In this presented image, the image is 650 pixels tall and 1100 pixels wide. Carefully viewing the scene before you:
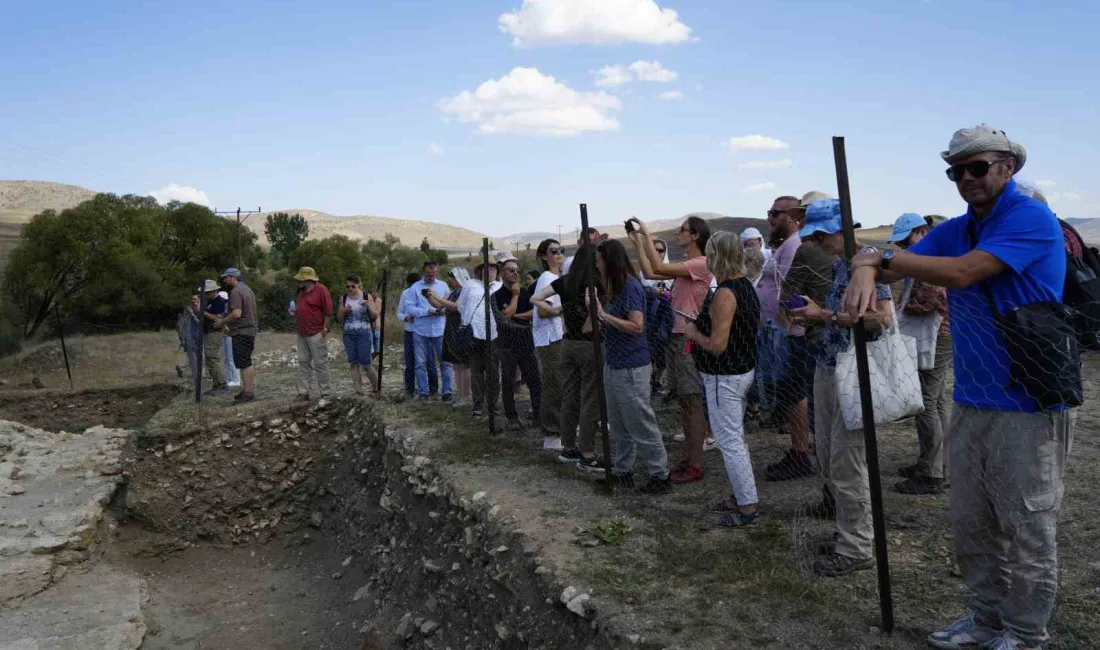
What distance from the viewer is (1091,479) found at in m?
5.39

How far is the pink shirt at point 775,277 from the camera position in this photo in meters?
6.05

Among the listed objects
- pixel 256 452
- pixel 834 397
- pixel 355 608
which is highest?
pixel 834 397

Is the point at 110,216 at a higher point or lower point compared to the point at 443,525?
higher

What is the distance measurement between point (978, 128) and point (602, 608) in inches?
111

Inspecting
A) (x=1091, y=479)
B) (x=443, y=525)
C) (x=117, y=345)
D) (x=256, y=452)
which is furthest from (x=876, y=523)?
(x=117, y=345)

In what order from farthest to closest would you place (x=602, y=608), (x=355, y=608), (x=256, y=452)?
(x=256, y=452) → (x=355, y=608) → (x=602, y=608)

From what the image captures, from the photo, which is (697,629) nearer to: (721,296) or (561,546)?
(561,546)

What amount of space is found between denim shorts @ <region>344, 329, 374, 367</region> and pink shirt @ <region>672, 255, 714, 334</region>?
512 cm

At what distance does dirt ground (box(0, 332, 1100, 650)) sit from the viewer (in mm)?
3701

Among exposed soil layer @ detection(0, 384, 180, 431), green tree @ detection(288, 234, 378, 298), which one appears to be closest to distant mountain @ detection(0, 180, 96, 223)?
green tree @ detection(288, 234, 378, 298)

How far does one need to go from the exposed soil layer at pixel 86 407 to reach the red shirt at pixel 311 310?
18.9 ft

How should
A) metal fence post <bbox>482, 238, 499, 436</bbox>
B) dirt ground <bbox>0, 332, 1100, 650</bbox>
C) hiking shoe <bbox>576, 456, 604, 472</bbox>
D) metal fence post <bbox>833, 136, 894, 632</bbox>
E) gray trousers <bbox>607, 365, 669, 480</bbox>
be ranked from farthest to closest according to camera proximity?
metal fence post <bbox>482, 238, 499, 436</bbox> → hiking shoe <bbox>576, 456, 604, 472</bbox> → gray trousers <bbox>607, 365, 669, 480</bbox> → dirt ground <bbox>0, 332, 1100, 650</bbox> → metal fence post <bbox>833, 136, 894, 632</bbox>

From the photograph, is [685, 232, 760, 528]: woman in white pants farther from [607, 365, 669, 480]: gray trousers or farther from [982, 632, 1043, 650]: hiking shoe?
[982, 632, 1043, 650]: hiking shoe

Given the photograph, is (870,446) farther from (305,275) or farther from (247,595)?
(305,275)
